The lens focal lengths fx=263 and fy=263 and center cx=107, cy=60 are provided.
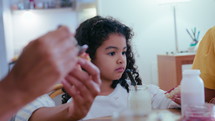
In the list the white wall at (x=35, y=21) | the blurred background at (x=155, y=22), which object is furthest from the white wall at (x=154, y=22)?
the white wall at (x=35, y=21)

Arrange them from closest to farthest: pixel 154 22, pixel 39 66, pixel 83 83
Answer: pixel 39 66 → pixel 83 83 → pixel 154 22

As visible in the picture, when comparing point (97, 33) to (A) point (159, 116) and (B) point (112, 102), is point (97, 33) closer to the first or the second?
(B) point (112, 102)

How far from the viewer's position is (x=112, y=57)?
114 cm

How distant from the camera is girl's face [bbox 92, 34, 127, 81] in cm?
113

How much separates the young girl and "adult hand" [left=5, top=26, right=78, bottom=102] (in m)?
0.68

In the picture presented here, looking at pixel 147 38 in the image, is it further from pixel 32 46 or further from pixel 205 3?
pixel 32 46

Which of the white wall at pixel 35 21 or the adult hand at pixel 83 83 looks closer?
the adult hand at pixel 83 83

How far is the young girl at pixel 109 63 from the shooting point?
1.12 metres

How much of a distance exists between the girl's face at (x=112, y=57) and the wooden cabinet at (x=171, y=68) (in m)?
1.42

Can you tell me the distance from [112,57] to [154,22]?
1.97 metres

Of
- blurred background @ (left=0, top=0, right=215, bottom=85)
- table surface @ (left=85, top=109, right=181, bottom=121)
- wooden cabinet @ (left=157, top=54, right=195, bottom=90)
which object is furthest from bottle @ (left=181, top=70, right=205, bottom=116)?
blurred background @ (left=0, top=0, right=215, bottom=85)

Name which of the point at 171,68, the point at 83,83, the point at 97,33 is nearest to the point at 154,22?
the point at 171,68

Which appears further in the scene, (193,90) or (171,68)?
(171,68)

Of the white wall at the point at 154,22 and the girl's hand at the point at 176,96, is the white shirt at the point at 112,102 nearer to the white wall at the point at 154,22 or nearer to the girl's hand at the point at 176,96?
the girl's hand at the point at 176,96
